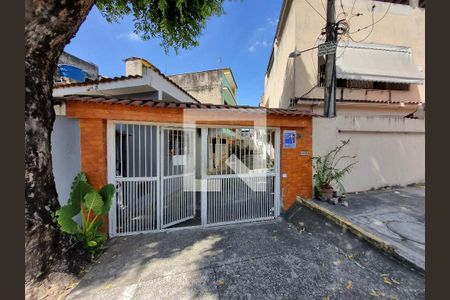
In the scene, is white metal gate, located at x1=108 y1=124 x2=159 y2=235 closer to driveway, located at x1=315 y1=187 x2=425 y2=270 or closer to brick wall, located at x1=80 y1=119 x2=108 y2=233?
brick wall, located at x1=80 y1=119 x2=108 y2=233

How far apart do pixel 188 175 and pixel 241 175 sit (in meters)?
1.45

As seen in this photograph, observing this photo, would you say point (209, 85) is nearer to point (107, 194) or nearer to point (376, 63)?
point (376, 63)

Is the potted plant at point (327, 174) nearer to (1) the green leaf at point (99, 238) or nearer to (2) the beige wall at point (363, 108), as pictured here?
(2) the beige wall at point (363, 108)

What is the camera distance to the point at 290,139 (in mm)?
5449

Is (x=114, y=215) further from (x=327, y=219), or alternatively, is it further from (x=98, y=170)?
(x=327, y=219)

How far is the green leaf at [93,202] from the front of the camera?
3.50 metres

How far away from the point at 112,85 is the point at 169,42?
229cm

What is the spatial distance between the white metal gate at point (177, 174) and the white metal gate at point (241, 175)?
0.53m

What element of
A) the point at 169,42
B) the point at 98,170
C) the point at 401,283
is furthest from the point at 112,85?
the point at 401,283

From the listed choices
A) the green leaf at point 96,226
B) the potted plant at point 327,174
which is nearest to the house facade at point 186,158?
the potted plant at point 327,174

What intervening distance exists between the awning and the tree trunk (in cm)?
905

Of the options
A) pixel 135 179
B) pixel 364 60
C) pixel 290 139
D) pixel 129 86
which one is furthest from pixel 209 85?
pixel 135 179

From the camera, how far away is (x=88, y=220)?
3.75 meters

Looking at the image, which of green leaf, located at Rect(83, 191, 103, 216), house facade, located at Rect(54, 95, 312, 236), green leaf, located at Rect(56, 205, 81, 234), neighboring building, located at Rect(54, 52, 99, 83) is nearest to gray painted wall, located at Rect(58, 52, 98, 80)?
neighboring building, located at Rect(54, 52, 99, 83)
